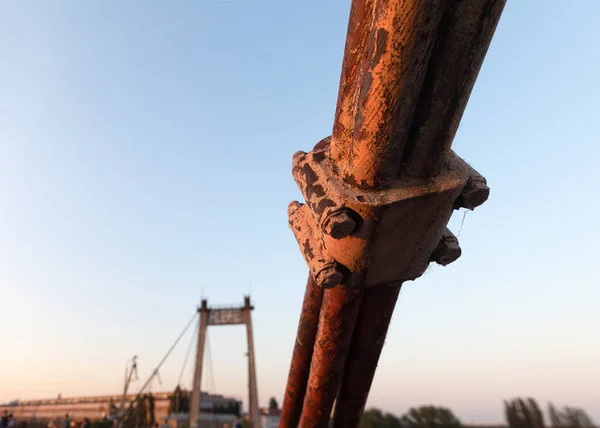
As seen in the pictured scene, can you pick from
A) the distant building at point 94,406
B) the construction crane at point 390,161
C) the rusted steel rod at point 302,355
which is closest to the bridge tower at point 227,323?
the distant building at point 94,406

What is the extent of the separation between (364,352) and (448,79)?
162 cm

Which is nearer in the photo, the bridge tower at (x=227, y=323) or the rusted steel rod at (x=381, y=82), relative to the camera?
the rusted steel rod at (x=381, y=82)

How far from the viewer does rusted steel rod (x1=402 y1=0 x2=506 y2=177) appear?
1.09 meters

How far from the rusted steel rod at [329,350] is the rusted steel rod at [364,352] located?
0.36 ft

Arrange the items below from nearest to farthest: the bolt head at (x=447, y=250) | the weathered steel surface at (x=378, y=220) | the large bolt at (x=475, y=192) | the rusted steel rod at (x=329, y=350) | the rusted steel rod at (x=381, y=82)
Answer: the rusted steel rod at (x=381, y=82), the weathered steel surface at (x=378, y=220), the large bolt at (x=475, y=192), the bolt head at (x=447, y=250), the rusted steel rod at (x=329, y=350)

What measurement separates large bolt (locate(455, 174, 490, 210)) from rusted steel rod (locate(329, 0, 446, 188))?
0.32m

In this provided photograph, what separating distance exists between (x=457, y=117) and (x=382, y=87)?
0.28 meters

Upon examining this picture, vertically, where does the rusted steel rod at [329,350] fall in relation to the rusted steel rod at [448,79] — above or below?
below

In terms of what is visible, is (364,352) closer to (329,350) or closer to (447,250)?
(329,350)

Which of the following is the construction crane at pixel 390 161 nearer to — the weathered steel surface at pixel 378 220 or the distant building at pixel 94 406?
the weathered steel surface at pixel 378 220

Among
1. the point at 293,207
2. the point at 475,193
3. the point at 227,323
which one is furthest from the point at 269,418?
the point at 475,193

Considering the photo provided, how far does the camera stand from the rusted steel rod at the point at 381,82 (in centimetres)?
109

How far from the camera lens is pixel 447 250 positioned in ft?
5.81

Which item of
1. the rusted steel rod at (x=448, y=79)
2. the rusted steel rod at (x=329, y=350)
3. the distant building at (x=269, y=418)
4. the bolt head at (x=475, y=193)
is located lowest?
the rusted steel rod at (x=329, y=350)
